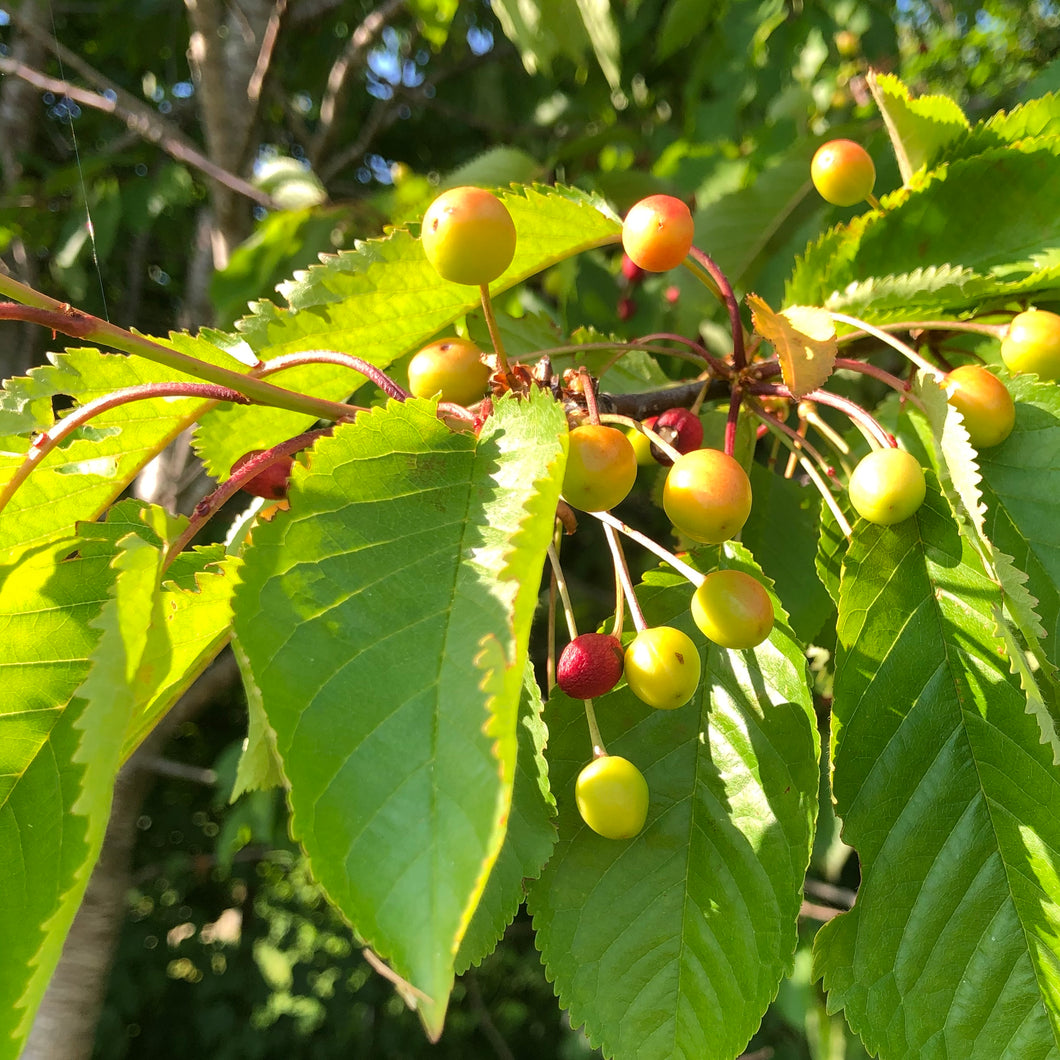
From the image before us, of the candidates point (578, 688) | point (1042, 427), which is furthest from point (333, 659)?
point (1042, 427)

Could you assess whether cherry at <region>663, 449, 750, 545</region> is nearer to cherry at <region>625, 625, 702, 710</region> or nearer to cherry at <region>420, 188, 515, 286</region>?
cherry at <region>625, 625, 702, 710</region>

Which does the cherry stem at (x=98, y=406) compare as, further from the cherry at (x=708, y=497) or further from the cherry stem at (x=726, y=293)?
the cherry stem at (x=726, y=293)

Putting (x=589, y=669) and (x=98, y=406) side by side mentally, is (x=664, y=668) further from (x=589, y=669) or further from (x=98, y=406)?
(x=98, y=406)

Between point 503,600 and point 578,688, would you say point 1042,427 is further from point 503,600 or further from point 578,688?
point 503,600

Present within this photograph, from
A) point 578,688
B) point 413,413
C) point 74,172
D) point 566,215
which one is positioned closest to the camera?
point 413,413

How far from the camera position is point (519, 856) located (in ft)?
2.64

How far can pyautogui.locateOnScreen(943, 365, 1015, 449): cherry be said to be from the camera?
866mm

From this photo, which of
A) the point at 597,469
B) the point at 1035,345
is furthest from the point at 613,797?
the point at 1035,345

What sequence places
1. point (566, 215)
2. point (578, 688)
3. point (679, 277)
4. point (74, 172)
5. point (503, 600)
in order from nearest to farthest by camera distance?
point (503, 600) → point (578, 688) → point (566, 215) → point (679, 277) → point (74, 172)

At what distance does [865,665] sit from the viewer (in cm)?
85

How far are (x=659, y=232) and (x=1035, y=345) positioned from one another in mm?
421

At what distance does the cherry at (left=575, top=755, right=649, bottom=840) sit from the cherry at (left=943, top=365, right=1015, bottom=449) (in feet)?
1.60

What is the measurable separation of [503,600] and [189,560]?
453mm

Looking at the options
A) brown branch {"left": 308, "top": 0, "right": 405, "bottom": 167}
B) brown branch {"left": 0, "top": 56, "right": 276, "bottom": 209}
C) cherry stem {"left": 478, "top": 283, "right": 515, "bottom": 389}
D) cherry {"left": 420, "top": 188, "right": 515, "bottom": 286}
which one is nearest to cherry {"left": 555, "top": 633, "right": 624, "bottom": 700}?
cherry stem {"left": 478, "top": 283, "right": 515, "bottom": 389}
